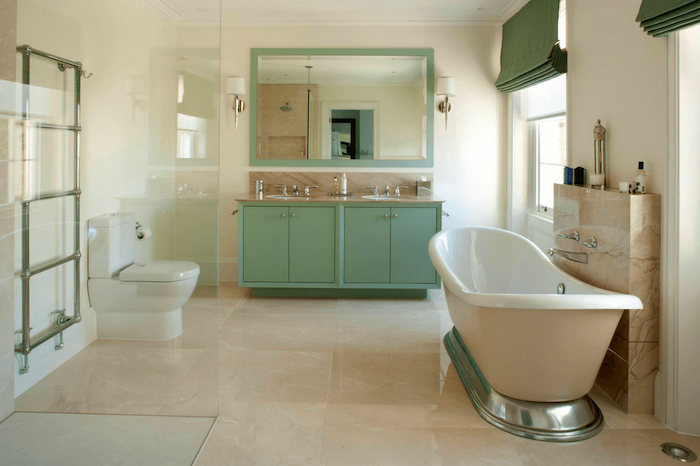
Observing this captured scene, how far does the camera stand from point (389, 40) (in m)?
4.59

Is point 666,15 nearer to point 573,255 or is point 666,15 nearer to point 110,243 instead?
point 573,255

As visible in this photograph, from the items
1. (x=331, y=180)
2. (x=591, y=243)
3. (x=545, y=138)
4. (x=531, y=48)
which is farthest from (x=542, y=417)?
(x=331, y=180)

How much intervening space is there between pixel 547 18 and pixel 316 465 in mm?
3246

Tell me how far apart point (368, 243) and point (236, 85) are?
188cm

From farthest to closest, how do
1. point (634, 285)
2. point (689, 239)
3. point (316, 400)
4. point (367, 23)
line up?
point (367, 23), point (316, 400), point (634, 285), point (689, 239)

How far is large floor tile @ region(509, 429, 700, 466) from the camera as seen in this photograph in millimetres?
1891

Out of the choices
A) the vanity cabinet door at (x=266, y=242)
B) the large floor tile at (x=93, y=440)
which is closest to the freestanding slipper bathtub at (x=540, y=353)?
the large floor tile at (x=93, y=440)

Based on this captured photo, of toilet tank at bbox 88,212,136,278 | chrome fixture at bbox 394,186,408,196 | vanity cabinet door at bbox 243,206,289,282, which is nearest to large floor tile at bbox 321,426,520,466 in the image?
toilet tank at bbox 88,212,136,278

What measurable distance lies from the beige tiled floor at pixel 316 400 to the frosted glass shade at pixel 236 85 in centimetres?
235

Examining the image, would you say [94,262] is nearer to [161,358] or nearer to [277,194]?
[161,358]

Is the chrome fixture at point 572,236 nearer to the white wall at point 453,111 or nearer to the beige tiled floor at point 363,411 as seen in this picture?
the beige tiled floor at point 363,411

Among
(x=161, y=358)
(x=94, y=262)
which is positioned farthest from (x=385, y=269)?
(x=94, y=262)

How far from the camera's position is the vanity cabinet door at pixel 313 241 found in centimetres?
418

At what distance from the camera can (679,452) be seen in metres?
1.95
